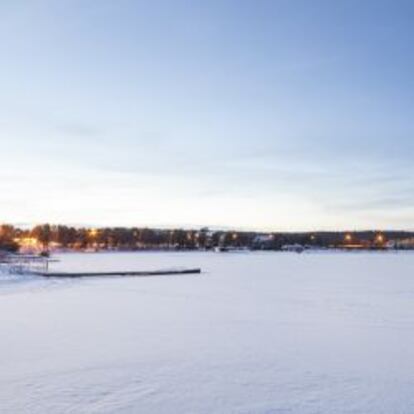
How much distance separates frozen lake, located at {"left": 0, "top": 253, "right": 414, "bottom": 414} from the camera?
8.06 metres

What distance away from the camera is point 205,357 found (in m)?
11.1

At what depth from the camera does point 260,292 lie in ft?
87.1

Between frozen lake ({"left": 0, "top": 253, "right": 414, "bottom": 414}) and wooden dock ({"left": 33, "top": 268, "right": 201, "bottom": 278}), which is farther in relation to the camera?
wooden dock ({"left": 33, "top": 268, "right": 201, "bottom": 278})

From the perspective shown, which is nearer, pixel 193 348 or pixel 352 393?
pixel 352 393

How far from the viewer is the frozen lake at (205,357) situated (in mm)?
8062

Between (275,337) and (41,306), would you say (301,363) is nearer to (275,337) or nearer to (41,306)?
(275,337)

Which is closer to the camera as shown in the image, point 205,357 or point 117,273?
point 205,357

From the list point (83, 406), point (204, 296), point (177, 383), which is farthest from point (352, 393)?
point (204, 296)

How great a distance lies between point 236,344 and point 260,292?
14.1 m

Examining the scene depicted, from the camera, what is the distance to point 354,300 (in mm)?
22672

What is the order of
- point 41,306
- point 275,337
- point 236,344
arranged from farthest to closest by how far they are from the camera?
point 41,306
point 275,337
point 236,344

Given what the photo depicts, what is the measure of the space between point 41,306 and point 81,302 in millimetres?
2003

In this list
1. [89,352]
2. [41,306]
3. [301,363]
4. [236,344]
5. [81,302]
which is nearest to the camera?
[301,363]

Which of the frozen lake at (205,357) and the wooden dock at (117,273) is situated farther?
the wooden dock at (117,273)
